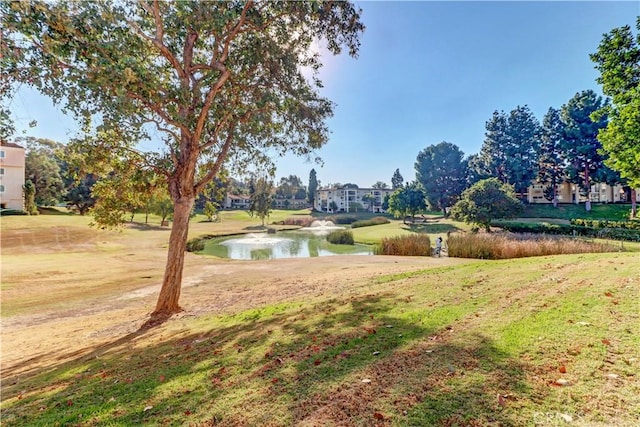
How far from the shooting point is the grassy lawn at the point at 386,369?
2.65m

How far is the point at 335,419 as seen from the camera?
261cm

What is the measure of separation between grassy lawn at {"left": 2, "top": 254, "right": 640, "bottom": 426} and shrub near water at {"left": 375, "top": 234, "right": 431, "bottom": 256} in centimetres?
1402

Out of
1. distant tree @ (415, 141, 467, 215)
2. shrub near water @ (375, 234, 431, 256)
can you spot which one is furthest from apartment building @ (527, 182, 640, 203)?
shrub near water @ (375, 234, 431, 256)

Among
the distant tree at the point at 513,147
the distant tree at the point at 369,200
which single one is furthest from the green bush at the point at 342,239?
the distant tree at the point at 369,200

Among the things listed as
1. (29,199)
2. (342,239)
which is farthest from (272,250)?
(29,199)

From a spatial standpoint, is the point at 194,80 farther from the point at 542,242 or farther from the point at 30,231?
the point at 30,231

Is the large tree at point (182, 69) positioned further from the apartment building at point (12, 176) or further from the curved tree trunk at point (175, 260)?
the apartment building at point (12, 176)

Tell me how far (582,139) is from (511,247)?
1424 inches

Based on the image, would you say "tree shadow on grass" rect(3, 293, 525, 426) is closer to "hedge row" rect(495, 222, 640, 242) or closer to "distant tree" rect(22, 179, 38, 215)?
"hedge row" rect(495, 222, 640, 242)

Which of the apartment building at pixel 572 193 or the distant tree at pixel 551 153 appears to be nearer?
the distant tree at pixel 551 153

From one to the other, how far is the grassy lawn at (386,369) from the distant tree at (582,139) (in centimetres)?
4586

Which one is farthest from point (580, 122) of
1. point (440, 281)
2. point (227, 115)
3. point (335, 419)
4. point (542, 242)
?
point (335, 419)

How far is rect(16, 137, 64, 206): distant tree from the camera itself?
41750 millimetres

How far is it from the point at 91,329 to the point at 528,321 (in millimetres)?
9800
